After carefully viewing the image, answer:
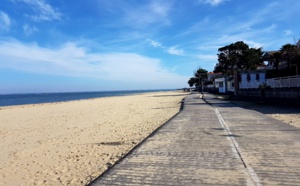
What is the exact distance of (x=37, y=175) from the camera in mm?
5832


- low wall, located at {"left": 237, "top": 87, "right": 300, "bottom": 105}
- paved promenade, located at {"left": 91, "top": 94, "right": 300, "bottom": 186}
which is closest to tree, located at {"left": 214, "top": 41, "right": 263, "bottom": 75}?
low wall, located at {"left": 237, "top": 87, "right": 300, "bottom": 105}

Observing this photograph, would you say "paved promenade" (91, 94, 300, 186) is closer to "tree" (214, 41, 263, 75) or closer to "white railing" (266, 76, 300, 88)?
"white railing" (266, 76, 300, 88)

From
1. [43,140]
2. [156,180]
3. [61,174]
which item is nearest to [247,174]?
[156,180]

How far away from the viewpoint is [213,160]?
17.6 feet

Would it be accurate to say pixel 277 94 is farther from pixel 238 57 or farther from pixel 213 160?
pixel 238 57

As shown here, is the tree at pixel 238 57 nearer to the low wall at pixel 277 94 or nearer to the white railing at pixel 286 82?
the low wall at pixel 277 94

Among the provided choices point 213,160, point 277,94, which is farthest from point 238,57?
point 213,160

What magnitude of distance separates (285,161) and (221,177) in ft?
5.49

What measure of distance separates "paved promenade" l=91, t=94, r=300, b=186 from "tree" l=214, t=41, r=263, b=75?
128ft

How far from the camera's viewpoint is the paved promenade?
429 cm

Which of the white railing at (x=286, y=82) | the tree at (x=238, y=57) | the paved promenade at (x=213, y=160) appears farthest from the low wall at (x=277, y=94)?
the tree at (x=238, y=57)

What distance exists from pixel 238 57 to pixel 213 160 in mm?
43866

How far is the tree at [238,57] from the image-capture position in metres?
45.1

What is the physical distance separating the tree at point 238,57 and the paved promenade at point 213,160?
3903 cm
